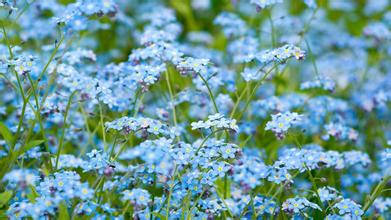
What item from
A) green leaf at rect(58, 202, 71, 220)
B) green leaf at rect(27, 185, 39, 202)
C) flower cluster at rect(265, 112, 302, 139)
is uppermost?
flower cluster at rect(265, 112, 302, 139)

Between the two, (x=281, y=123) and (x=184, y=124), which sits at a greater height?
(x=184, y=124)

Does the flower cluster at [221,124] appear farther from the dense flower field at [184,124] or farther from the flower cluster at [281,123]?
the flower cluster at [281,123]

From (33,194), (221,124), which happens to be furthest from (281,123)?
(33,194)

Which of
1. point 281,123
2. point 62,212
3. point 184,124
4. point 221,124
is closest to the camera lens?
point 62,212

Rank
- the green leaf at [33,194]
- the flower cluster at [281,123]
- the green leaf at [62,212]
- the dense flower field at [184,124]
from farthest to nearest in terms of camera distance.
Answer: the flower cluster at [281,123] → the dense flower field at [184,124] → the green leaf at [33,194] → the green leaf at [62,212]

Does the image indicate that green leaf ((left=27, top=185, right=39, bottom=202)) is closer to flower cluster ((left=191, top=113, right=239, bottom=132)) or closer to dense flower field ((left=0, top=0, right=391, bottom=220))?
dense flower field ((left=0, top=0, right=391, bottom=220))

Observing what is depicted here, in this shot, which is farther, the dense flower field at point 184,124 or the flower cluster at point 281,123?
the flower cluster at point 281,123

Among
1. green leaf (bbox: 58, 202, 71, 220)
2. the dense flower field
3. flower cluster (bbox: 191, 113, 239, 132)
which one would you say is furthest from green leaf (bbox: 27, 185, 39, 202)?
flower cluster (bbox: 191, 113, 239, 132)

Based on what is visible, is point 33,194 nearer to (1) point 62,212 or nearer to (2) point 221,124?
(1) point 62,212

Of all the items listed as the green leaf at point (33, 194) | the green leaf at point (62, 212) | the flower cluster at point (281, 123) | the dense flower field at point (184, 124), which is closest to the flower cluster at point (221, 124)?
the dense flower field at point (184, 124)
